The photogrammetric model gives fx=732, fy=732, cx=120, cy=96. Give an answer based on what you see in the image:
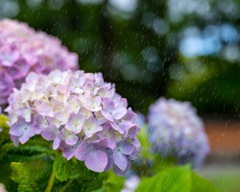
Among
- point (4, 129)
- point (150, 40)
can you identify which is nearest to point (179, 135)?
point (4, 129)

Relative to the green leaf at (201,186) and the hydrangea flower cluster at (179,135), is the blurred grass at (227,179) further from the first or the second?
the green leaf at (201,186)

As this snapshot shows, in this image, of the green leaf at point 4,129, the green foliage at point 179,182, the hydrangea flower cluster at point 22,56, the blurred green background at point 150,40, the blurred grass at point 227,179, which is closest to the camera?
the green foliage at point 179,182

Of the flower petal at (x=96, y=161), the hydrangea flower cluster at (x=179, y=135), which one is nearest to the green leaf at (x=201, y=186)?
the flower petal at (x=96, y=161)

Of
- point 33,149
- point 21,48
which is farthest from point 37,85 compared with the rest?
point 21,48

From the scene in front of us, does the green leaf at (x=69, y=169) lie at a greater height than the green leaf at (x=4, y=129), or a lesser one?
greater

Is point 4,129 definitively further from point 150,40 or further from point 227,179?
point 150,40
